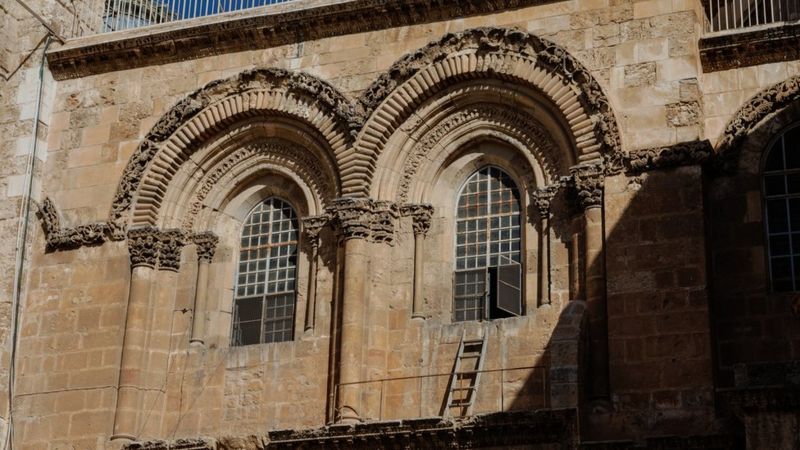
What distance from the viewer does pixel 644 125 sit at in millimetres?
22875

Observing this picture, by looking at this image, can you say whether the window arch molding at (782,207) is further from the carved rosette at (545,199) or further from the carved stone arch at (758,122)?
the carved rosette at (545,199)

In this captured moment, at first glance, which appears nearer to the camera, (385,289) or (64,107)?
(385,289)

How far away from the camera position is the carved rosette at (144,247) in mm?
25438

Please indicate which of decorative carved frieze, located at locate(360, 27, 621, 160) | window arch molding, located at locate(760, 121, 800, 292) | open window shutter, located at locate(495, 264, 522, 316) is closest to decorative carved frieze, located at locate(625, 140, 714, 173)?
decorative carved frieze, located at locate(360, 27, 621, 160)

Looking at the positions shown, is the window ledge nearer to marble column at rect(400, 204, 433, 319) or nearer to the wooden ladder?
marble column at rect(400, 204, 433, 319)

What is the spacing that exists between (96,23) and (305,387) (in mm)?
8907

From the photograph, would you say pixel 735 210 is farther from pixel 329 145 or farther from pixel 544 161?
pixel 329 145

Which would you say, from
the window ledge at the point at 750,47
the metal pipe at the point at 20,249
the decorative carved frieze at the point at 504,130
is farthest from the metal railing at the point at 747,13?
the metal pipe at the point at 20,249

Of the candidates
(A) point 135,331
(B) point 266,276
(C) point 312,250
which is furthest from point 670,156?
(A) point 135,331

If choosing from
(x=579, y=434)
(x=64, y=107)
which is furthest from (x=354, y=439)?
(x=64, y=107)

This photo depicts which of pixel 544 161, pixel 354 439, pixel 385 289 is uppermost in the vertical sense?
pixel 544 161

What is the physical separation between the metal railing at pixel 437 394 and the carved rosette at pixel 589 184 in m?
2.54

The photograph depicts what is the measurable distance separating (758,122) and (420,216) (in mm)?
5370

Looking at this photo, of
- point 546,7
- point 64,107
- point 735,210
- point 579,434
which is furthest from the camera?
point 64,107
